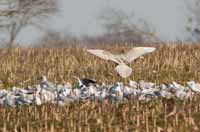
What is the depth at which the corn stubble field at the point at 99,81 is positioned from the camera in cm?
604

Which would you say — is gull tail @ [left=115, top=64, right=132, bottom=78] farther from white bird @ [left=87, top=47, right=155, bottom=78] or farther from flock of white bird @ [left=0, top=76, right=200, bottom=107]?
flock of white bird @ [left=0, top=76, right=200, bottom=107]

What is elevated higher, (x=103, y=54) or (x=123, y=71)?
(x=103, y=54)

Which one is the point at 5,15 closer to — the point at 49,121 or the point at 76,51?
the point at 76,51

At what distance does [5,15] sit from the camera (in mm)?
30625

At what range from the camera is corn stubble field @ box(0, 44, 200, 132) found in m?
6.04

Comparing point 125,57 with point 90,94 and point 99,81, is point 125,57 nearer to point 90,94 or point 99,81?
point 99,81

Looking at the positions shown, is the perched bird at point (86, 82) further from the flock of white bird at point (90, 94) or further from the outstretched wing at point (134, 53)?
the outstretched wing at point (134, 53)

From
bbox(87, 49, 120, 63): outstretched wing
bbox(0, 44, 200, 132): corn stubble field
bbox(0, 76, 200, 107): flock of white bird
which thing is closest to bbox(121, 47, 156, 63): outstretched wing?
bbox(87, 49, 120, 63): outstretched wing

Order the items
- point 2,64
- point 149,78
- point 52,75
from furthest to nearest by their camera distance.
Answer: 1. point 2,64
2. point 52,75
3. point 149,78

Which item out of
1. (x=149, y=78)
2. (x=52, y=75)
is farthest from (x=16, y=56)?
(x=149, y=78)

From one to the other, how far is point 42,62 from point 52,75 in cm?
187

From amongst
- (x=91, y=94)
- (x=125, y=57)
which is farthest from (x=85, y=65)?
A: (x=91, y=94)

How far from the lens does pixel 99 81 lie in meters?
9.52

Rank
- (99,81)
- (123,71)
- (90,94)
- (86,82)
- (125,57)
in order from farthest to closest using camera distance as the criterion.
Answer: (125,57) < (123,71) < (99,81) < (86,82) < (90,94)
